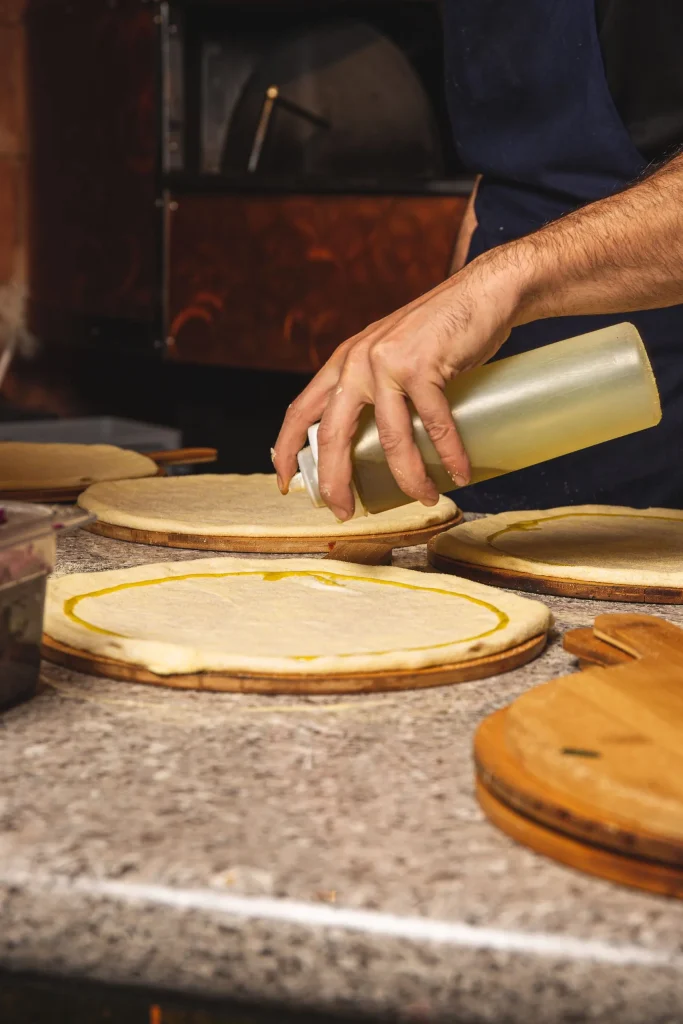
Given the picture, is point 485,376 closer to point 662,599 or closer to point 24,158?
point 662,599

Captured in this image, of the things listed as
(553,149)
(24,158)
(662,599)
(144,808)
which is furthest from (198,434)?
(144,808)

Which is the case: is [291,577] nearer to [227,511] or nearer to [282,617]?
[282,617]

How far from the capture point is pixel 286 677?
84 cm

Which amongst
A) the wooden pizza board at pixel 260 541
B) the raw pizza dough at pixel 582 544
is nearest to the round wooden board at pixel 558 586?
the raw pizza dough at pixel 582 544

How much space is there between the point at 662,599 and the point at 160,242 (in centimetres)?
255

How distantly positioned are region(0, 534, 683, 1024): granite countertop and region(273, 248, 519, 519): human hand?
356mm

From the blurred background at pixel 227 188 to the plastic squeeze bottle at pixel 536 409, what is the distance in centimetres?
174

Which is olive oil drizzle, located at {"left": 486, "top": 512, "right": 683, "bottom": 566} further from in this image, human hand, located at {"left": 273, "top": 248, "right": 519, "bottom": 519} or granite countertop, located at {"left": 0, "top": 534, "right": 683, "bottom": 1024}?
granite countertop, located at {"left": 0, "top": 534, "right": 683, "bottom": 1024}

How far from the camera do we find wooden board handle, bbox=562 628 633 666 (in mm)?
887

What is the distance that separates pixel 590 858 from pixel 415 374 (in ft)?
1.72

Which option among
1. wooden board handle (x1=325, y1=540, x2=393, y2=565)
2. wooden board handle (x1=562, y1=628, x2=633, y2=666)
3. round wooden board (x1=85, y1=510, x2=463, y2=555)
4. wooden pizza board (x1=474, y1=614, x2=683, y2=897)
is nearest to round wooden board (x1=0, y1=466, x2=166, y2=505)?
round wooden board (x1=85, y1=510, x2=463, y2=555)

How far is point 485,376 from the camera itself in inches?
42.4

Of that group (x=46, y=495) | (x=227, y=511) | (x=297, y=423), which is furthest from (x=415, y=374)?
(x=46, y=495)

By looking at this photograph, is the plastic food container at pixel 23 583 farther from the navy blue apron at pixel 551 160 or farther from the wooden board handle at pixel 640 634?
the navy blue apron at pixel 551 160
